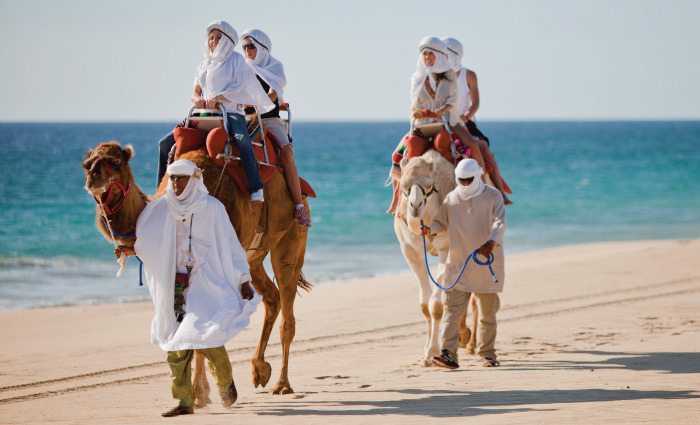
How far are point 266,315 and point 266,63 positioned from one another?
2523 millimetres

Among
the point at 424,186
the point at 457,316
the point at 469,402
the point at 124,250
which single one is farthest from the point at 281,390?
the point at 424,186

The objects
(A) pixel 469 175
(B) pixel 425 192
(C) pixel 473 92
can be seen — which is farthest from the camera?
(C) pixel 473 92

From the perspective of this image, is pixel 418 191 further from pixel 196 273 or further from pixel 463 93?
pixel 196 273

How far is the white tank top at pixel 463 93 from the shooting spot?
12742 mm

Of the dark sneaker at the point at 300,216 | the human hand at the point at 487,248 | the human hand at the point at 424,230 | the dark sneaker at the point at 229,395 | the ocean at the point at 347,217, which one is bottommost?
the ocean at the point at 347,217

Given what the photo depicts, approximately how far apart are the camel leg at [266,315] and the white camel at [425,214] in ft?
5.21

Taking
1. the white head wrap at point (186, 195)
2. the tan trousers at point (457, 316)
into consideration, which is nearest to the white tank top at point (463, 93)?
the tan trousers at point (457, 316)

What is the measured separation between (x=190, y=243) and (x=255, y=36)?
294cm

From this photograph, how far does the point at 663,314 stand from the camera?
545 inches

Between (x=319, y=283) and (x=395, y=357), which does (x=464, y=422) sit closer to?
(x=395, y=357)

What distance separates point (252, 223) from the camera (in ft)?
29.5

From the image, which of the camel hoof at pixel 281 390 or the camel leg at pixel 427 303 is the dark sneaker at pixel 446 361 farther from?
the camel hoof at pixel 281 390

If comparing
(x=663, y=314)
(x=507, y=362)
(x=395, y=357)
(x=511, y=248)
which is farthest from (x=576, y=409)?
(x=511, y=248)

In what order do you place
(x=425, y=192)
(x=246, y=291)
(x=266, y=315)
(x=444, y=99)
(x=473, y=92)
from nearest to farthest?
(x=246, y=291) → (x=266, y=315) → (x=425, y=192) → (x=444, y=99) → (x=473, y=92)
